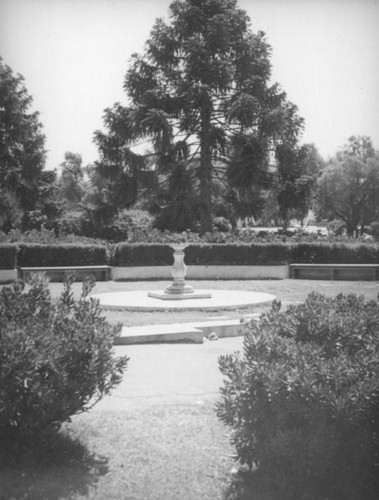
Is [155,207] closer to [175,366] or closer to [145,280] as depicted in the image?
[145,280]

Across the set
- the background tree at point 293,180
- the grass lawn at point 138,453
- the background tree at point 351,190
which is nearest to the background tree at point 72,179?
the background tree at point 351,190

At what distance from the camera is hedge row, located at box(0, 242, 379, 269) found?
17609 millimetres

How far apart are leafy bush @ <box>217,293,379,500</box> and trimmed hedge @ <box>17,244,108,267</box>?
15193 millimetres

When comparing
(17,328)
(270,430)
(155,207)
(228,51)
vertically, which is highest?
(228,51)

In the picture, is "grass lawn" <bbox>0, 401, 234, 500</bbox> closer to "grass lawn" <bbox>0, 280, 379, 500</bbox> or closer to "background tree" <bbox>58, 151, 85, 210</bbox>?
"grass lawn" <bbox>0, 280, 379, 500</bbox>

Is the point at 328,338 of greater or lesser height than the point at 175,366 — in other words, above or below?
above

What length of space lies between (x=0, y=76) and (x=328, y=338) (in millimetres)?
30061

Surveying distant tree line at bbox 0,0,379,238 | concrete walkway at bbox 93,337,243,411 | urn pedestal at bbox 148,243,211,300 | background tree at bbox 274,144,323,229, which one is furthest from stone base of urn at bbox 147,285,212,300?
background tree at bbox 274,144,323,229

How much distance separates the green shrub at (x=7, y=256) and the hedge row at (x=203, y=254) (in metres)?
0.70

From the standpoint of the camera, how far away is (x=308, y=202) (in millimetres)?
24125

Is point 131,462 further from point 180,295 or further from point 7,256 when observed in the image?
point 7,256

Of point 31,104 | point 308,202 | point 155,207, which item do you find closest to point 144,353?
point 308,202

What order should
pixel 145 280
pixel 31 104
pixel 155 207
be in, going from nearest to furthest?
pixel 145 280
pixel 155 207
pixel 31 104

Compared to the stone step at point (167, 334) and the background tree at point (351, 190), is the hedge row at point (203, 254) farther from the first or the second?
the background tree at point (351, 190)
